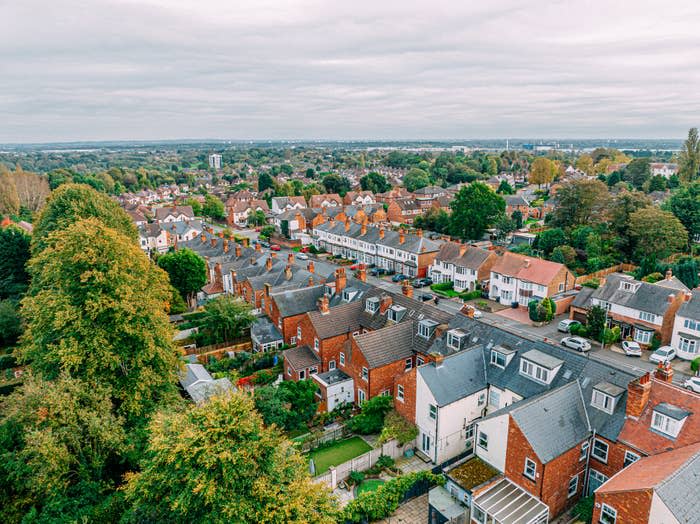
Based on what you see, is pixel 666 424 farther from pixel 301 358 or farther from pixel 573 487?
pixel 301 358

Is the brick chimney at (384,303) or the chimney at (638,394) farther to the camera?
the brick chimney at (384,303)

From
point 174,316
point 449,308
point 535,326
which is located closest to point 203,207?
point 174,316

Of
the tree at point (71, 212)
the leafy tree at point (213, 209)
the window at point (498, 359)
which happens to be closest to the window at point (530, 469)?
the window at point (498, 359)

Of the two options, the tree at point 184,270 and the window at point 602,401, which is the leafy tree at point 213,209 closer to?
the tree at point 184,270

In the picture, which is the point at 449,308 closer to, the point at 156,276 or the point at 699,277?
the point at 699,277

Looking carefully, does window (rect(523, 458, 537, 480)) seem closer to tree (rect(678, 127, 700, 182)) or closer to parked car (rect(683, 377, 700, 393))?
parked car (rect(683, 377, 700, 393))
